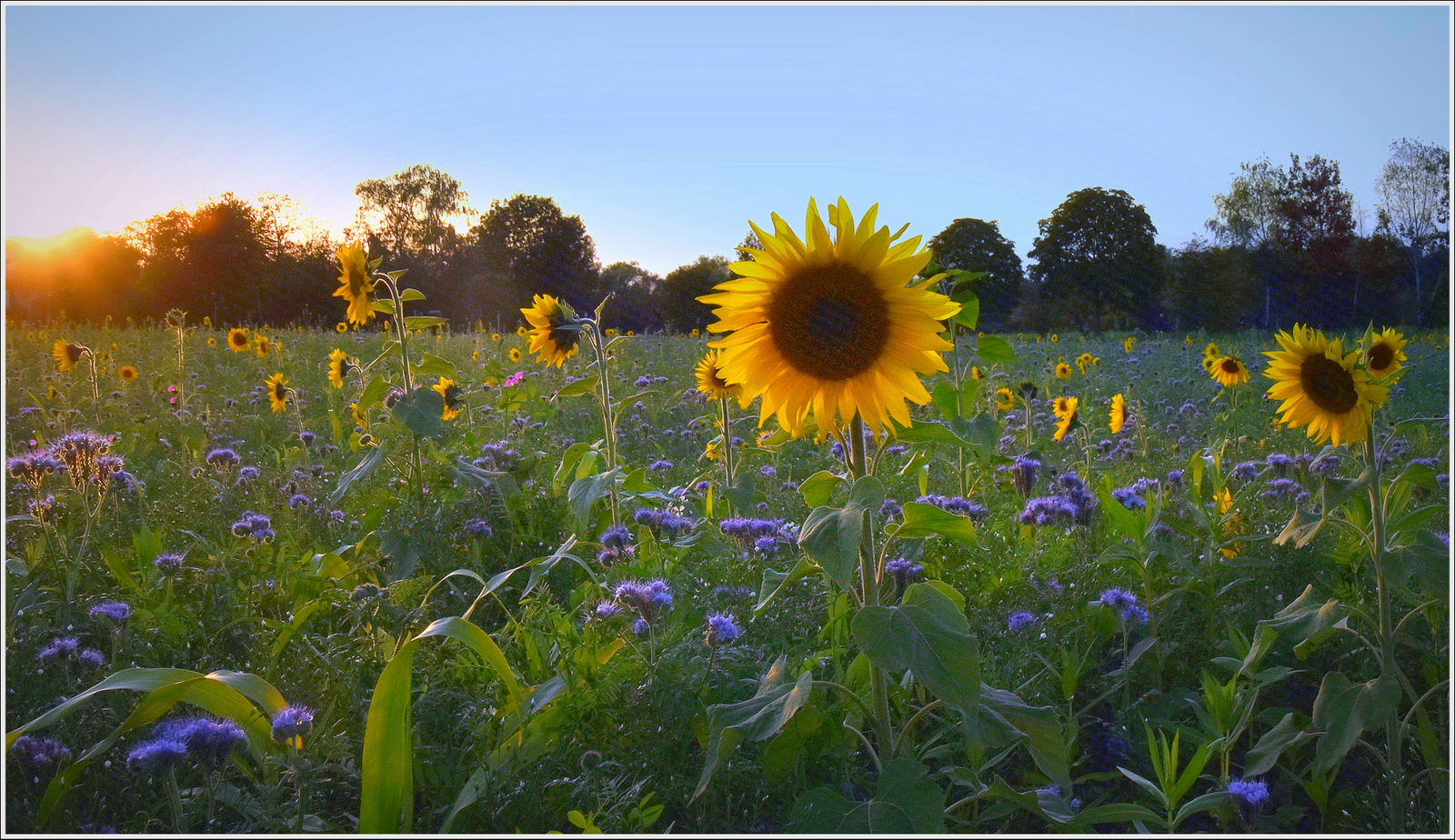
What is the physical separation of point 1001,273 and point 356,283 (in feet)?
40.8

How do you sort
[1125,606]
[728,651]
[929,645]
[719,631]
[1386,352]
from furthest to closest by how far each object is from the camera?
[1386,352], [1125,606], [728,651], [719,631], [929,645]

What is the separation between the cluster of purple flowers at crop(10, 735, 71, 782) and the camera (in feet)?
5.03

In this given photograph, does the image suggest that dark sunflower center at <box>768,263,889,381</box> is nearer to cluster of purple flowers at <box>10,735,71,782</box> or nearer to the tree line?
cluster of purple flowers at <box>10,735,71,782</box>

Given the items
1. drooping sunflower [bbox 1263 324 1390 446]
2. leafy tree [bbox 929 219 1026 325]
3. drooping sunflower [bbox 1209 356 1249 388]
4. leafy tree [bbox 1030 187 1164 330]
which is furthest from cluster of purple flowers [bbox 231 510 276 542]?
leafy tree [bbox 1030 187 1164 330]

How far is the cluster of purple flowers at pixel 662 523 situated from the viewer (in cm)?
262

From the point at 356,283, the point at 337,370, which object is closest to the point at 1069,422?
the point at 356,283

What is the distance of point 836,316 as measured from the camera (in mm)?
1552

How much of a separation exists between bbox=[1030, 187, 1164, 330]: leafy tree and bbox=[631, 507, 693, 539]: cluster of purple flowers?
2115 centimetres

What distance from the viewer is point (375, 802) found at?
1.40 metres

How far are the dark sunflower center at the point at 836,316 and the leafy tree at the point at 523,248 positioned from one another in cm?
3040

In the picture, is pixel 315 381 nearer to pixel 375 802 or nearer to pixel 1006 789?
pixel 375 802

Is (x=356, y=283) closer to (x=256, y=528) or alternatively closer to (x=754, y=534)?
(x=256, y=528)

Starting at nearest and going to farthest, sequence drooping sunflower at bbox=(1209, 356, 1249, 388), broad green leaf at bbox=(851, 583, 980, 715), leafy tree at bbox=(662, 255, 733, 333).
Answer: broad green leaf at bbox=(851, 583, 980, 715) < drooping sunflower at bbox=(1209, 356, 1249, 388) < leafy tree at bbox=(662, 255, 733, 333)

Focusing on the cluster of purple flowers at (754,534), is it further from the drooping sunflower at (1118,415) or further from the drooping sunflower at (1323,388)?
the drooping sunflower at (1118,415)
